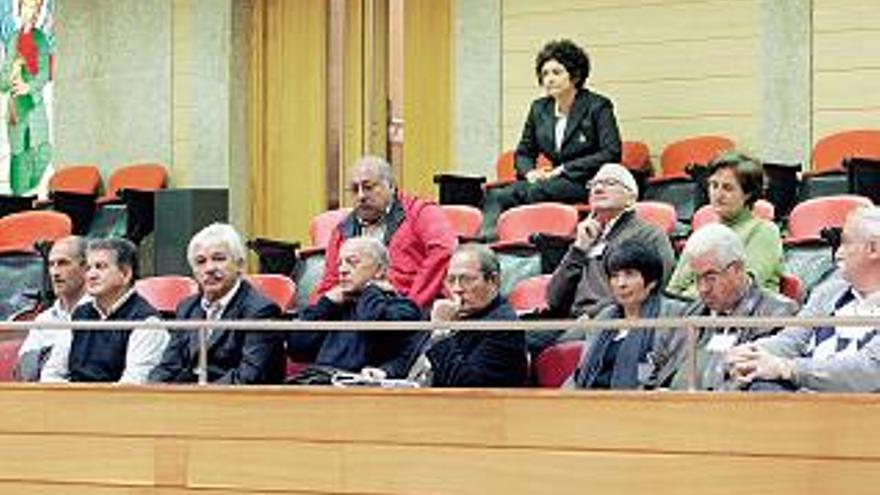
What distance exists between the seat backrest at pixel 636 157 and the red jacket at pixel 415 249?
99.5 inches

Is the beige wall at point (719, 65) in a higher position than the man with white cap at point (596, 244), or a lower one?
higher

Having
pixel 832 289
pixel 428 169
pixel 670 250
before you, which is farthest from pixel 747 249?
pixel 428 169

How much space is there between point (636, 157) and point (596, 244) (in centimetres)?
298

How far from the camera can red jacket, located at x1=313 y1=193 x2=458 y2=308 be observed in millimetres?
5957

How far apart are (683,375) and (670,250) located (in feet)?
2.80

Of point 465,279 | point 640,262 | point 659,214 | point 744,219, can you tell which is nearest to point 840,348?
point 640,262

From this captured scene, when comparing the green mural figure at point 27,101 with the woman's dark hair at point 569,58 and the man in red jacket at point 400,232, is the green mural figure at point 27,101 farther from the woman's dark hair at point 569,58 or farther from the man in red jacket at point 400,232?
the man in red jacket at point 400,232

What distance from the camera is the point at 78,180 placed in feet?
33.0

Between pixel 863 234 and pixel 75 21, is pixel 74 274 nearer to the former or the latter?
pixel 863 234

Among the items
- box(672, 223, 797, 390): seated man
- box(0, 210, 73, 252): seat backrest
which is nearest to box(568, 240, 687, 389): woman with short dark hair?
box(672, 223, 797, 390): seated man

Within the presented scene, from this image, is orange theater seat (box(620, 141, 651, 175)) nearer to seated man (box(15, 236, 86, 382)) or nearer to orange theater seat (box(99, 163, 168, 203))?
orange theater seat (box(99, 163, 168, 203))

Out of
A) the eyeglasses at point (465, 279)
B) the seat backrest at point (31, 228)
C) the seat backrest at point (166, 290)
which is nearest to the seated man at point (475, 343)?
the eyeglasses at point (465, 279)

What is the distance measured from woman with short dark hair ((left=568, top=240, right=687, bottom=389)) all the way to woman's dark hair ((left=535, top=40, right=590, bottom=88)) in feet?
9.11

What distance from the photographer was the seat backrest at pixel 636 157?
28.1ft
